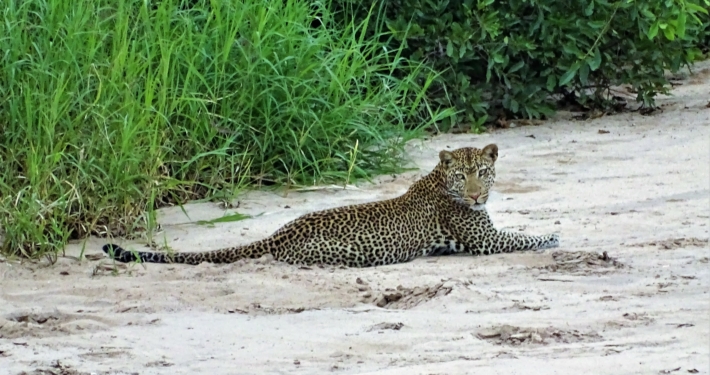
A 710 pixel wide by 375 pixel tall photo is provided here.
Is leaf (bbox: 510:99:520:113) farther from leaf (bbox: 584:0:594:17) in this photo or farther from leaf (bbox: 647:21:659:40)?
leaf (bbox: 647:21:659:40)

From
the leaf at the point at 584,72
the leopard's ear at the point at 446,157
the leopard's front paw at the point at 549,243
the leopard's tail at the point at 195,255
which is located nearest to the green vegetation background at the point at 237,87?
the leaf at the point at 584,72

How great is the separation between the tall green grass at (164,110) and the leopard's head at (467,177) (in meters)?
1.33

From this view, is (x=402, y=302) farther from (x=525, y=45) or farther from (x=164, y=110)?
(x=525, y=45)

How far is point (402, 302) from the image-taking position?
5.68m

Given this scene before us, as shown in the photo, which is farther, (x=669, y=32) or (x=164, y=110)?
(x=669, y=32)

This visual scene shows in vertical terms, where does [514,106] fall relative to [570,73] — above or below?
below

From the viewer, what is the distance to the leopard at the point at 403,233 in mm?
6473

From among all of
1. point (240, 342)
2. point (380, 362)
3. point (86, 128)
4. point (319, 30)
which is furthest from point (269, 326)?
point (319, 30)

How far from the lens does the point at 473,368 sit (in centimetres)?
463

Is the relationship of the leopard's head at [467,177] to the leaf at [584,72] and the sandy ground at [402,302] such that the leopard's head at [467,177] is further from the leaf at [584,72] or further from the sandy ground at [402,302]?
the leaf at [584,72]

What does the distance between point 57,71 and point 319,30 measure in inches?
84.0

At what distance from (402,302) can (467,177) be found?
1.41 meters

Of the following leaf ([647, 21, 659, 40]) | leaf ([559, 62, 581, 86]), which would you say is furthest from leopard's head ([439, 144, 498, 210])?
→ leaf ([559, 62, 581, 86])

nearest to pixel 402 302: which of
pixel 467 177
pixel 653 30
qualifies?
pixel 467 177
